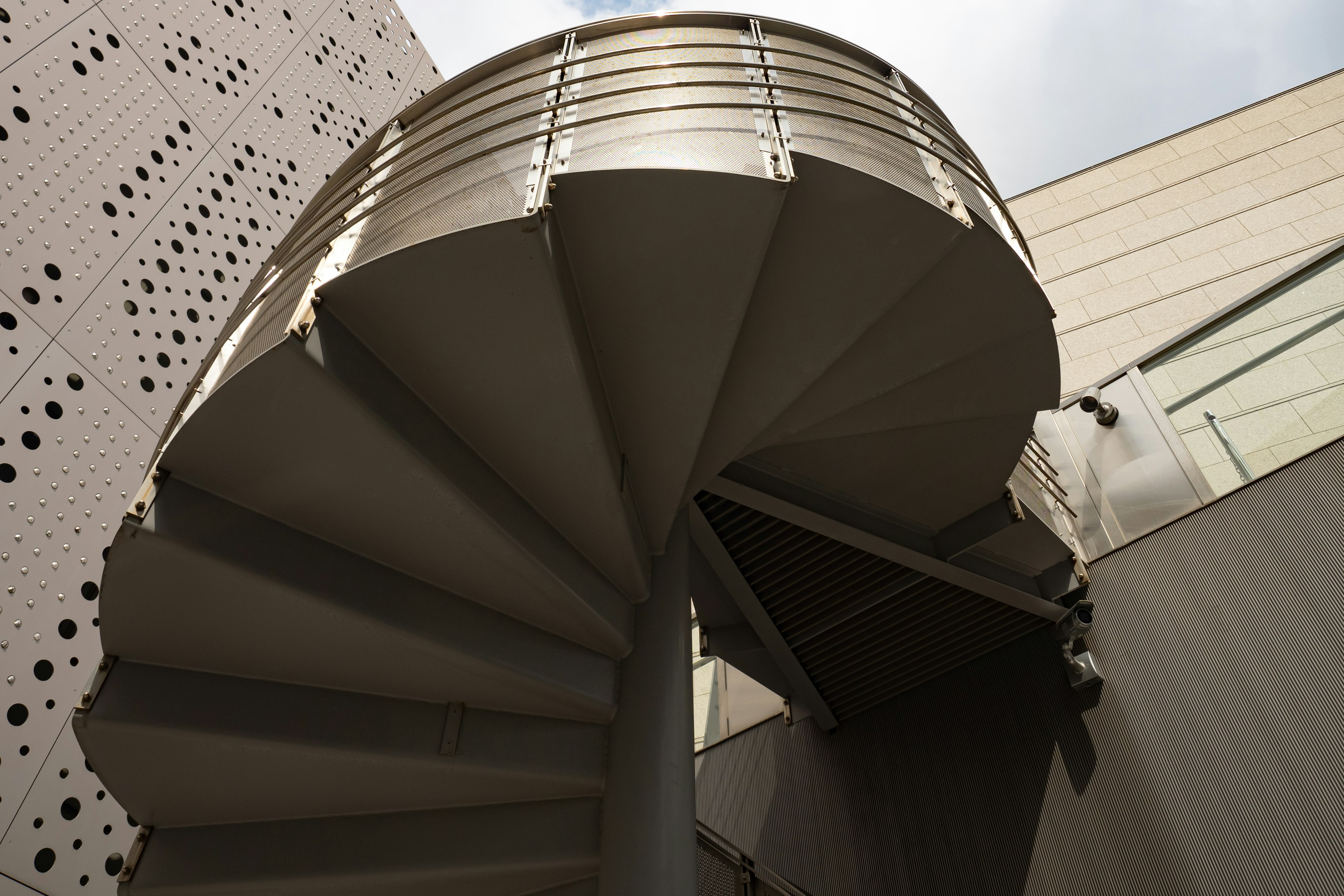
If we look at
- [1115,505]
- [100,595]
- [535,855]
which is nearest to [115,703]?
[100,595]

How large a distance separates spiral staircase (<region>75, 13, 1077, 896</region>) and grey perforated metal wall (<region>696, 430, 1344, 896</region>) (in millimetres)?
2076

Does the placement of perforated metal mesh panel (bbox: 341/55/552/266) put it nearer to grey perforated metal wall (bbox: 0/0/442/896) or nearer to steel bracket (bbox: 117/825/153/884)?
grey perforated metal wall (bbox: 0/0/442/896)

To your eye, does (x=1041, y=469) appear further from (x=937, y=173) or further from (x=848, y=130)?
(x=848, y=130)

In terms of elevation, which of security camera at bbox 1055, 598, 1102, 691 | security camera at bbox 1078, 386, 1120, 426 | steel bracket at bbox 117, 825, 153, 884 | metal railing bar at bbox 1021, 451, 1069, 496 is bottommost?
steel bracket at bbox 117, 825, 153, 884

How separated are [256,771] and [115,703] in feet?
2.52

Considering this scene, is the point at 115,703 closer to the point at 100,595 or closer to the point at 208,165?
the point at 100,595

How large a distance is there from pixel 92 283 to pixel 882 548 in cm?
594

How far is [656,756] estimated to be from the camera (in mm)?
4547

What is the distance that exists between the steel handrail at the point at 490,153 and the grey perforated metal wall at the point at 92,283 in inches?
82.4

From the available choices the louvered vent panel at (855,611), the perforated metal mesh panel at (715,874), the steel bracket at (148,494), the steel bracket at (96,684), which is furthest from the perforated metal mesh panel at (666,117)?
the perforated metal mesh panel at (715,874)

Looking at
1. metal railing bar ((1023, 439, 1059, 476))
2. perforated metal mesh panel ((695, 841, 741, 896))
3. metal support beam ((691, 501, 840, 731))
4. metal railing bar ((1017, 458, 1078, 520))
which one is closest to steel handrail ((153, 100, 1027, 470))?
metal support beam ((691, 501, 840, 731))

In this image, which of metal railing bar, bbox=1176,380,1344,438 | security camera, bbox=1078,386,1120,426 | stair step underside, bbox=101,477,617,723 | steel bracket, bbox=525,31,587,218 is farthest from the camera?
security camera, bbox=1078,386,1120,426

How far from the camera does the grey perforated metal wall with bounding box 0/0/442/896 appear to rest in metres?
5.07

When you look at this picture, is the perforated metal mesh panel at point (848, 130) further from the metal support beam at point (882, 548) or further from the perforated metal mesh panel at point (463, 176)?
the metal support beam at point (882, 548)
